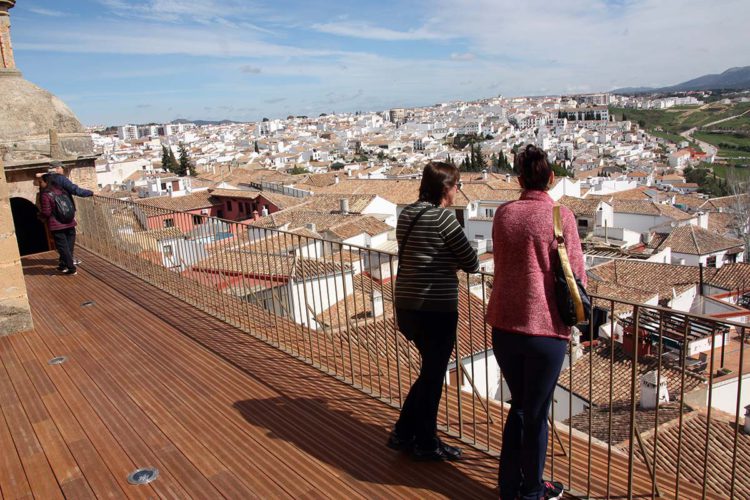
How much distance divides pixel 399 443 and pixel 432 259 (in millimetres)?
1252

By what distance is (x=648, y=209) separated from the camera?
41719 millimetres

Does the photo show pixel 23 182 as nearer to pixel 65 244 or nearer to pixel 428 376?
pixel 65 244

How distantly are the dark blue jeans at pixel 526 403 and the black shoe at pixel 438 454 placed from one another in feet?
1.88

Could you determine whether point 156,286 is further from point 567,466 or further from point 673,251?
point 673,251

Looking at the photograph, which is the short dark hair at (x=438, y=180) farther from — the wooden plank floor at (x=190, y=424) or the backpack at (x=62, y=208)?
the backpack at (x=62, y=208)

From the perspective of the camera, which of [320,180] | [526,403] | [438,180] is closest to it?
[526,403]

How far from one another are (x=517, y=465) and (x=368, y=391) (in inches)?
72.1

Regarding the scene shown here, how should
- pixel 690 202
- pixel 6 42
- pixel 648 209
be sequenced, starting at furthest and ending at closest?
1. pixel 690 202
2. pixel 648 209
3. pixel 6 42

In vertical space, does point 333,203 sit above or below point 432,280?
below

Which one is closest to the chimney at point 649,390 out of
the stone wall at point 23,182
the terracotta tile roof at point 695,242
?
the stone wall at point 23,182

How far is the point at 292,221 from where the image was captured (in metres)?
31.9

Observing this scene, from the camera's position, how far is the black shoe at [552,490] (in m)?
3.13

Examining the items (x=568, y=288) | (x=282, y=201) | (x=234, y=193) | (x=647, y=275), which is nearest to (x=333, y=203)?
(x=282, y=201)

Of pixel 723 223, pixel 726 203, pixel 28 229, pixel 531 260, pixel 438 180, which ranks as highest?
pixel 438 180
